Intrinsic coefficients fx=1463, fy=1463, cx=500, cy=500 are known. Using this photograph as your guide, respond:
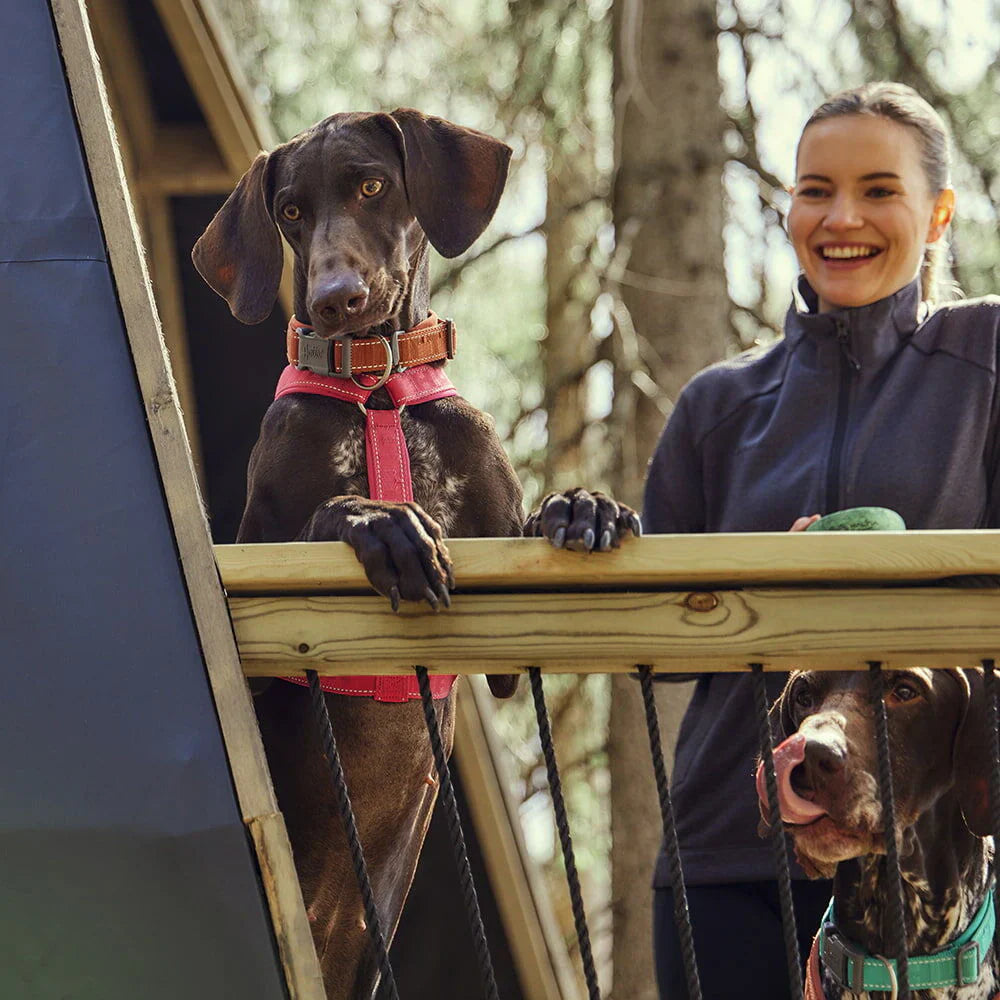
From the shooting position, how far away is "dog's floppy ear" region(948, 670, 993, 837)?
89.6 inches

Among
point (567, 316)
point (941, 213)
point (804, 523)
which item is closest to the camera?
point (804, 523)

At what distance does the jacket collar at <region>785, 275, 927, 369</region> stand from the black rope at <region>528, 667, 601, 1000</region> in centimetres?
123

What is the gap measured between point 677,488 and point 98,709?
1.49m

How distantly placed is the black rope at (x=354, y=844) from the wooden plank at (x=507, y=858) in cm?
200

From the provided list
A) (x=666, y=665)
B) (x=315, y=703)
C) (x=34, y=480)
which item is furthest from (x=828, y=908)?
(x=34, y=480)

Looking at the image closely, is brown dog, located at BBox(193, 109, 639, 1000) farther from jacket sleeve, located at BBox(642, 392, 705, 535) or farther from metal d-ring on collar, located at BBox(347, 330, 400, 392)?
jacket sleeve, located at BBox(642, 392, 705, 535)

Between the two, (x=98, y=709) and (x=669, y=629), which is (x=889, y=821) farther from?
Result: (x=98, y=709)

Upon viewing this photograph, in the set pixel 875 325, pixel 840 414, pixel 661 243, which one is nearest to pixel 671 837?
pixel 840 414

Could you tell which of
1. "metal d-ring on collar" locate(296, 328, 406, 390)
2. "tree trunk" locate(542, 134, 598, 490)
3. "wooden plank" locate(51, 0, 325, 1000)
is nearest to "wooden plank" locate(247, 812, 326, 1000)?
"wooden plank" locate(51, 0, 325, 1000)

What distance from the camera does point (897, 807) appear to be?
2.31 m

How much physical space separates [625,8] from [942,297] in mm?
3059

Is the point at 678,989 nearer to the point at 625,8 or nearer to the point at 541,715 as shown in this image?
the point at 541,715

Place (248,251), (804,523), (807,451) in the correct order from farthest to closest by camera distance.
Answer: (807,451) < (248,251) < (804,523)

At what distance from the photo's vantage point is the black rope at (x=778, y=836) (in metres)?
1.93
